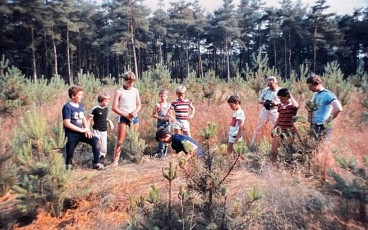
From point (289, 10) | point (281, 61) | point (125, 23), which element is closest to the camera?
point (125, 23)

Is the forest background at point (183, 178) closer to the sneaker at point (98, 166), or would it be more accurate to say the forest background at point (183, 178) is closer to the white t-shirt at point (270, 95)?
the sneaker at point (98, 166)

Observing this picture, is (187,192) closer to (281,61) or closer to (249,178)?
(249,178)

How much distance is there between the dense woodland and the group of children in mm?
20375

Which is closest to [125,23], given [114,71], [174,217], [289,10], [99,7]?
[99,7]

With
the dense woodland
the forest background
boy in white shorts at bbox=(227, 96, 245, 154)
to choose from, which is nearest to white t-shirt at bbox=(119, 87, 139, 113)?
the forest background

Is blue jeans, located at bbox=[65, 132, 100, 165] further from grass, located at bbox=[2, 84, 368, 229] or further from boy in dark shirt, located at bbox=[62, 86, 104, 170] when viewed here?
grass, located at bbox=[2, 84, 368, 229]

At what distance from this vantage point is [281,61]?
41.2 m

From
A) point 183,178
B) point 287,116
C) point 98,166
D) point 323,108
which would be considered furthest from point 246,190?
point 98,166

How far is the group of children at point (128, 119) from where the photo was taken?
461 cm

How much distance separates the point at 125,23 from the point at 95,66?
15.7 metres

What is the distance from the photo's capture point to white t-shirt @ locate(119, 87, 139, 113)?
5203 mm

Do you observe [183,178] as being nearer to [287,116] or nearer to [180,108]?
[287,116]

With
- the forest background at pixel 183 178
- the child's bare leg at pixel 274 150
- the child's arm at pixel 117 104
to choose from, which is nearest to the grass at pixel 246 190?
the forest background at pixel 183 178

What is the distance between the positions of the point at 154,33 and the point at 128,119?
39.7 meters
